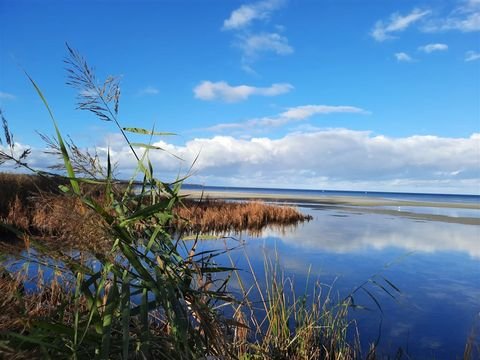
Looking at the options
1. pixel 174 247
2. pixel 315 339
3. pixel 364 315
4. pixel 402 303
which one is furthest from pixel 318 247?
pixel 174 247

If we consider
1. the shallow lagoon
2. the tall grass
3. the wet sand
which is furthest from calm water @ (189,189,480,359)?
the wet sand

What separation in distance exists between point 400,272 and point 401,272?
3cm

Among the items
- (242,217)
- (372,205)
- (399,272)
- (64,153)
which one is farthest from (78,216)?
(372,205)

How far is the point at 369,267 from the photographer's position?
10445mm

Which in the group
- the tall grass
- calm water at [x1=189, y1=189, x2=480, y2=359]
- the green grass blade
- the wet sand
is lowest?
calm water at [x1=189, y1=189, x2=480, y2=359]

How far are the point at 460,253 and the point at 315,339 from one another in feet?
35.4

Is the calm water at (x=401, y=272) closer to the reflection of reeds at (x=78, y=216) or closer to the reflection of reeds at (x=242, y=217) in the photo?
the reflection of reeds at (x=78, y=216)

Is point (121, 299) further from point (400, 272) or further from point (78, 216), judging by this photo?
point (400, 272)

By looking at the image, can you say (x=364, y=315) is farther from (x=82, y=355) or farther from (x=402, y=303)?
(x=82, y=355)

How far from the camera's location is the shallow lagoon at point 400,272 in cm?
589

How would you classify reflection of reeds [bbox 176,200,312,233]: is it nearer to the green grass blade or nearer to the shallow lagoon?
the shallow lagoon

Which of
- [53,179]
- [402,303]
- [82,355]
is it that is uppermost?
[53,179]

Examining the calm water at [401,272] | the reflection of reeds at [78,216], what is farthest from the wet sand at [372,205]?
the calm water at [401,272]

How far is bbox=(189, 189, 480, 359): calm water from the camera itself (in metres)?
5.90
